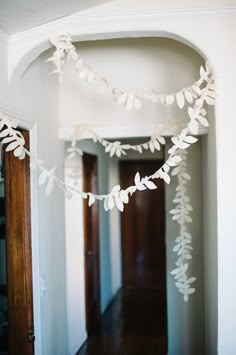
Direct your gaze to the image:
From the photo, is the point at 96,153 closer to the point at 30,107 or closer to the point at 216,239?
the point at 30,107

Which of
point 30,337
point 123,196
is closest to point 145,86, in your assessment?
point 123,196

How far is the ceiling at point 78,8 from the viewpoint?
1980mm

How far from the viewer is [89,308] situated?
451 centimetres

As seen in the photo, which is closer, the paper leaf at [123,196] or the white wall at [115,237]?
the paper leaf at [123,196]

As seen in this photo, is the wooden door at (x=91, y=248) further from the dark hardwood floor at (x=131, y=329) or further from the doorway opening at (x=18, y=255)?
the doorway opening at (x=18, y=255)

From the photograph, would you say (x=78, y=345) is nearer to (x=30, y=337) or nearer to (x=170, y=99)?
(x=30, y=337)

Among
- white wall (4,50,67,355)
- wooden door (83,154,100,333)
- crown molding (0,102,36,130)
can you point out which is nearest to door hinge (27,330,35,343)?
white wall (4,50,67,355)

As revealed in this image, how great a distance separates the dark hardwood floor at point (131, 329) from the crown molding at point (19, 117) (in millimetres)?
2576

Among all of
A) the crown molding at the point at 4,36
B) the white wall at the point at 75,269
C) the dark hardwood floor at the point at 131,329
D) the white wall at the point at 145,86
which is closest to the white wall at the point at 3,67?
the crown molding at the point at 4,36

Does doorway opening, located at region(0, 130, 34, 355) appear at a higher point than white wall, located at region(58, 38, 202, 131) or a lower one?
lower

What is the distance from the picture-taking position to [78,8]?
2.10m

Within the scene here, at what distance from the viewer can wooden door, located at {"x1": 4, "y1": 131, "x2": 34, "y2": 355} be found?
2432mm

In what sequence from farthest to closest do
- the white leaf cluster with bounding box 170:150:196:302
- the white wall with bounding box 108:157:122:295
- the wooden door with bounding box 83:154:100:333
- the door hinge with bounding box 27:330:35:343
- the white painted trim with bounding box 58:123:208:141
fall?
the white wall with bounding box 108:157:122:295, the wooden door with bounding box 83:154:100:333, the white painted trim with bounding box 58:123:208:141, the white leaf cluster with bounding box 170:150:196:302, the door hinge with bounding box 27:330:35:343

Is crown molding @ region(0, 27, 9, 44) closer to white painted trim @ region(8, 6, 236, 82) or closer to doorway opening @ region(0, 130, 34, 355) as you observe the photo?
white painted trim @ region(8, 6, 236, 82)
